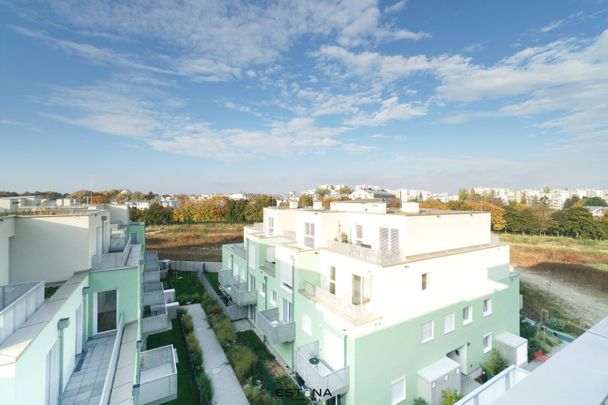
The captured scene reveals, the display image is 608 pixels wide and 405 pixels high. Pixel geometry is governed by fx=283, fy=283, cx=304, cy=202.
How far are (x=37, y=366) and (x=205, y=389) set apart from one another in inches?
248

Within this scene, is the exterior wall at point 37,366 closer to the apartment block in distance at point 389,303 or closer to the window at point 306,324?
the apartment block in distance at point 389,303

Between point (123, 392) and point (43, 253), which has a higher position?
point (43, 253)

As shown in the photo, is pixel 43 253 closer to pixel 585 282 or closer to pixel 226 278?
pixel 226 278

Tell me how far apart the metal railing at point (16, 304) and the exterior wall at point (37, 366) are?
16.9 inches

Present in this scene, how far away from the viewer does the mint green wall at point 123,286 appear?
30.5 ft

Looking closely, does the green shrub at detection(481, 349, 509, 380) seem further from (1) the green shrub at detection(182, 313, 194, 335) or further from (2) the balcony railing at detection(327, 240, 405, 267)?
(1) the green shrub at detection(182, 313, 194, 335)

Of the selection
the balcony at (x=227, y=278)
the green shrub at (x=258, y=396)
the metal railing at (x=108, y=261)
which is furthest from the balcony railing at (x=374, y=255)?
the balcony at (x=227, y=278)

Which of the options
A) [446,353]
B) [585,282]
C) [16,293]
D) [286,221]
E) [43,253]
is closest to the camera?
[16,293]

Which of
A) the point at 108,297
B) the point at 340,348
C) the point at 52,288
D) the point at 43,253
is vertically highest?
the point at 43,253

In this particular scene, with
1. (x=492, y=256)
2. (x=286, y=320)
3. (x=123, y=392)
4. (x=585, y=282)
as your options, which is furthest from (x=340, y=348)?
(x=585, y=282)

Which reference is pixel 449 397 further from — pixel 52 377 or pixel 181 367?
pixel 52 377

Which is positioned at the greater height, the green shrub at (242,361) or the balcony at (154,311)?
the balcony at (154,311)

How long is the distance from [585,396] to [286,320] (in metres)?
12.3

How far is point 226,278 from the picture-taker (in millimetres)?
19391
